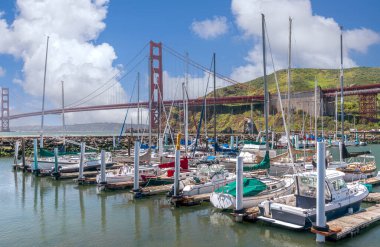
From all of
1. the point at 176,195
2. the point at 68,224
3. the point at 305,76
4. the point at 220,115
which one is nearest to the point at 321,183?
the point at 176,195

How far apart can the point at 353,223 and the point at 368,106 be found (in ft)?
345

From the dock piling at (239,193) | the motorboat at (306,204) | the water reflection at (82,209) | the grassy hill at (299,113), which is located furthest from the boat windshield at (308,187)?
the grassy hill at (299,113)

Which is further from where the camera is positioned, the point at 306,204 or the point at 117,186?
the point at 117,186

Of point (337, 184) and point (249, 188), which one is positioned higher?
point (337, 184)

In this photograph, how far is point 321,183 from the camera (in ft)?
46.0

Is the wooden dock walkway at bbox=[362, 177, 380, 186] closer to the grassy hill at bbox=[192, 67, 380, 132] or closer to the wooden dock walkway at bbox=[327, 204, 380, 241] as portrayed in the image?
the wooden dock walkway at bbox=[327, 204, 380, 241]

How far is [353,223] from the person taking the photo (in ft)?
51.2

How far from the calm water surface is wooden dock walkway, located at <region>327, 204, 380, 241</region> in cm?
29

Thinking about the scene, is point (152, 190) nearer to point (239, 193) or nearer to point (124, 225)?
point (124, 225)

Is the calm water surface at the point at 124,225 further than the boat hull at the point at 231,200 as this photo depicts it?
No

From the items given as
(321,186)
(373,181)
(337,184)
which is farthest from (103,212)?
(373,181)

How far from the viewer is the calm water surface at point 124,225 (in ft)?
49.9

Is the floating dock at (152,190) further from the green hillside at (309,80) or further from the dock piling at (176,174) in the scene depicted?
the green hillside at (309,80)

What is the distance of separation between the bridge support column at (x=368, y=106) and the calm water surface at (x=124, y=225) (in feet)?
334
